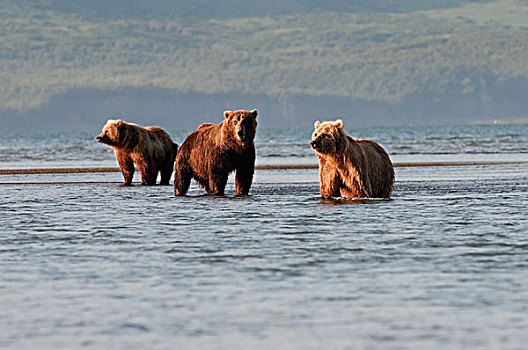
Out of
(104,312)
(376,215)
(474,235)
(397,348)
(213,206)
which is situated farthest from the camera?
(213,206)

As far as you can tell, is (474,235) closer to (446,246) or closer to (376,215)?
(446,246)

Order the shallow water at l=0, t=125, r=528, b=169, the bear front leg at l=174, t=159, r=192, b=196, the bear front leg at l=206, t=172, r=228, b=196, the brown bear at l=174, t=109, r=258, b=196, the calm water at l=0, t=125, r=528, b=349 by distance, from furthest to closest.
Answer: the shallow water at l=0, t=125, r=528, b=169
the bear front leg at l=174, t=159, r=192, b=196
the bear front leg at l=206, t=172, r=228, b=196
the brown bear at l=174, t=109, r=258, b=196
the calm water at l=0, t=125, r=528, b=349

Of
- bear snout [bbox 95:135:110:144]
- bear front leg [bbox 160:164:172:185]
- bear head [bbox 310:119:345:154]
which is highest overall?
bear head [bbox 310:119:345:154]

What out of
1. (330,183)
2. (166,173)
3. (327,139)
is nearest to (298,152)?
(166,173)

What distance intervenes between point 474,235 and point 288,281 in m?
3.45

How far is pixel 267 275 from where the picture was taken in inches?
319

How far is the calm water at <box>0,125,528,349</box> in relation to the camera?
606 cm

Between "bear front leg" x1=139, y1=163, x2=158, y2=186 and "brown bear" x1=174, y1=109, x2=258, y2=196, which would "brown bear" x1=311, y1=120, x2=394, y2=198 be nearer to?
"brown bear" x1=174, y1=109, x2=258, y2=196

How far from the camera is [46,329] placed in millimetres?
6223

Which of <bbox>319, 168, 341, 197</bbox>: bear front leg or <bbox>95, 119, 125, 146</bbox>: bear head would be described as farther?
<bbox>95, 119, 125, 146</bbox>: bear head

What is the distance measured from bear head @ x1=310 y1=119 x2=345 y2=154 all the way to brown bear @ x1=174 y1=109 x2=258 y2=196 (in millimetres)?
2059

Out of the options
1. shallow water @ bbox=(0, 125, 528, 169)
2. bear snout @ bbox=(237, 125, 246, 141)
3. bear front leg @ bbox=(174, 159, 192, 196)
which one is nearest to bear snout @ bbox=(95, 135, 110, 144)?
Result: bear front leg @ bbox=(174, 159, 192, 196)

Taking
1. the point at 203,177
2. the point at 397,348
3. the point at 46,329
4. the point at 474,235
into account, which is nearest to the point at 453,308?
the point at 397,348

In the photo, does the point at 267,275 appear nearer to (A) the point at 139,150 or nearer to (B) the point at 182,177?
(B) the point at 182,177
